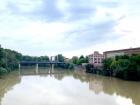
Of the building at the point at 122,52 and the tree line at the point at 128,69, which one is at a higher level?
the building at the point at 122,52

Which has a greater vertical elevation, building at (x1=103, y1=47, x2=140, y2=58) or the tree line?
building at (x1=103, y1=47, x2=140, y2=58)

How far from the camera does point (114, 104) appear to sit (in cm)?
1328

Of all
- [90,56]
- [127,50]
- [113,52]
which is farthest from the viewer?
[90,56]

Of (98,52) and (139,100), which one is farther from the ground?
(98,52)

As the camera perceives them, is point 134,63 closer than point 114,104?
No

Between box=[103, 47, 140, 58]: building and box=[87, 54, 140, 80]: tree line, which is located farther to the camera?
box=[103, 47, 140, 58]: building

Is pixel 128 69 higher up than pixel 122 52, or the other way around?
pixel 122 52

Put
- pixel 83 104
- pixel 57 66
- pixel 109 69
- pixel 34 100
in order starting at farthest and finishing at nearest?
pixel 57 66, pixel 109 69, pixel 34 100, pixel 83 104

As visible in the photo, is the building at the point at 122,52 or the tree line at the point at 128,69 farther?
the building at the point at 122,52

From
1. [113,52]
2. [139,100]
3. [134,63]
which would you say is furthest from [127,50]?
[139,100]

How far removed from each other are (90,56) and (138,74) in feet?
102

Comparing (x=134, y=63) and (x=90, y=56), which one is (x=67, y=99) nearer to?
(x=134, y=63)

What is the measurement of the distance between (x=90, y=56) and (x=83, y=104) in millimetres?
43273

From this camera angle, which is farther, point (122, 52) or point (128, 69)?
point (122, 52)
